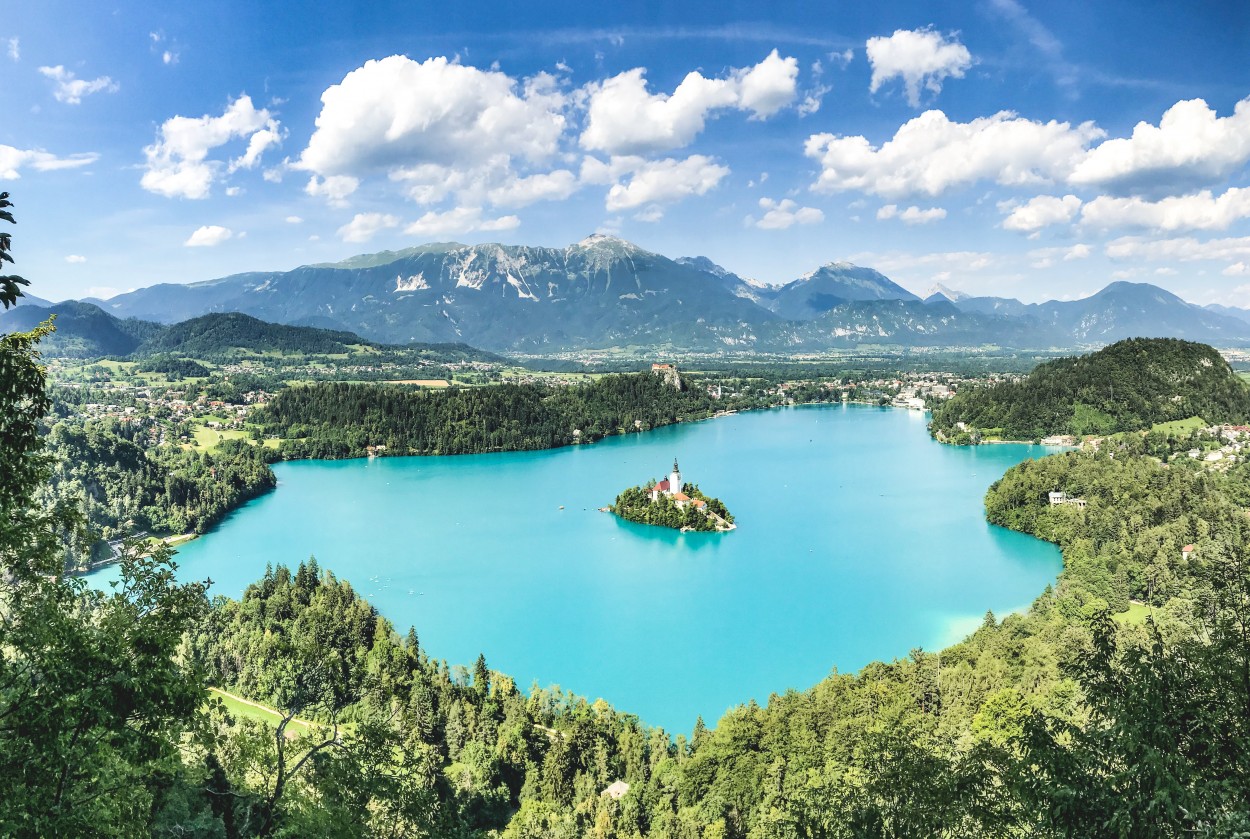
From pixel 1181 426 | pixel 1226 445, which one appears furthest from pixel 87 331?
pixel 1226 445

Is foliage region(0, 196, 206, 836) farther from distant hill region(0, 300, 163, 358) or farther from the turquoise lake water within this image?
distant hill region(0, 300, 163, 358)

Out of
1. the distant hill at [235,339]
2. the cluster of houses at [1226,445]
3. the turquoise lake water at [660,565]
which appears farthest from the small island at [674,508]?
the distant hill at [235,339]

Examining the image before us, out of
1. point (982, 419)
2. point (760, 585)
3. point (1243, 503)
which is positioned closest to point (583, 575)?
point (760, 585)

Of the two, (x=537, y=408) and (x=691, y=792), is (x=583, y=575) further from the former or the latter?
(x=537, y=408)

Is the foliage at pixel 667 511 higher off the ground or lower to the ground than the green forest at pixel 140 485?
lower

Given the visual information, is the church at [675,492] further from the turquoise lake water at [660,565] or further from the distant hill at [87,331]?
the distant hill at [87,331]
